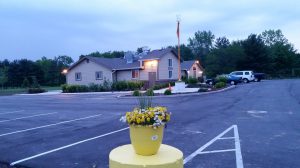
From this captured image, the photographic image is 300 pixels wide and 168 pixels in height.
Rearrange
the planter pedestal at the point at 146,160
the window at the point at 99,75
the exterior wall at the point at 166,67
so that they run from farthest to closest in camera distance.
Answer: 1. the window at the point at 99,75
2. the exterior wall at the point at 166,67
3. the planter pedestal at the point at 146,160

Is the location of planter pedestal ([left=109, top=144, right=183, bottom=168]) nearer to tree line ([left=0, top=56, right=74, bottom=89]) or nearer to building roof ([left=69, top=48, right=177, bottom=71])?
building roof ([left=69, top=48, right=177, bottom=71])

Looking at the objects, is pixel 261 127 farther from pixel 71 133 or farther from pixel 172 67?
pixel 172 67

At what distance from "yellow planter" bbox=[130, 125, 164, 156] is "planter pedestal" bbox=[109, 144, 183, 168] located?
0.28ft

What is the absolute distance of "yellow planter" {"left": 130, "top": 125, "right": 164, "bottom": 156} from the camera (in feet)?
14.5

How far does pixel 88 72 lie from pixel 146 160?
144ft

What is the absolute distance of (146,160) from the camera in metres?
4.41

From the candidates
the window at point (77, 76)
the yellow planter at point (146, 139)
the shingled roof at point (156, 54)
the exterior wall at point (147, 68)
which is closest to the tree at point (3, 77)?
the window at point (77, 76)

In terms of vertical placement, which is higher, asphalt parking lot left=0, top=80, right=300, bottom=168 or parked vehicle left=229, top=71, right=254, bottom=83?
parked vehicle left=229, top=71, right=254, bottom=83

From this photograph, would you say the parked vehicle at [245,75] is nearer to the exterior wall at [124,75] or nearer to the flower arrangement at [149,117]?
the exterior wall at [124,75]

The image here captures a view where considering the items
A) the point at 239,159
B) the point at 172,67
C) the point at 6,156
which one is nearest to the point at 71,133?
the point at 6,156

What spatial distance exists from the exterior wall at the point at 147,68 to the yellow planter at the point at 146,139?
39489 mm

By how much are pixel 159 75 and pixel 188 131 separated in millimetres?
33975

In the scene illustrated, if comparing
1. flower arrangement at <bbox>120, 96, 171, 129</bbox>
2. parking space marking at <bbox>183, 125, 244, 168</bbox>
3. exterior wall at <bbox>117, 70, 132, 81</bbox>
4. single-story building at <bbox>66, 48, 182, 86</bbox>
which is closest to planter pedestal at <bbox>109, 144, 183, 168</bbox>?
flower arrangement at <bbox>120, 96, 171, 129</bbox>

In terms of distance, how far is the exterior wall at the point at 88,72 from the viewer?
150ft
